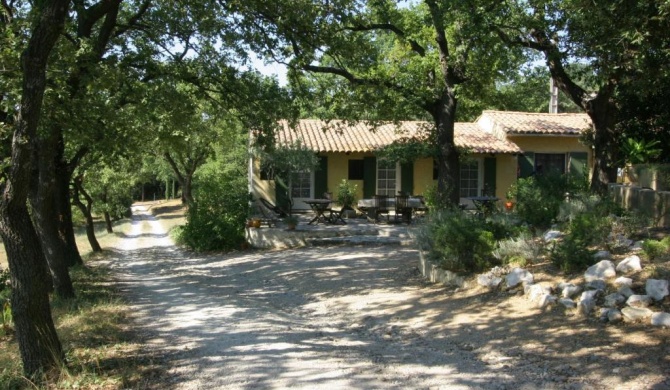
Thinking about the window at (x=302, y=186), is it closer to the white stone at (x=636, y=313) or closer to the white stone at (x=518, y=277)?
the white stone at (x=518, y=277)

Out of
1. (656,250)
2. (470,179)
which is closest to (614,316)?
(656,250)

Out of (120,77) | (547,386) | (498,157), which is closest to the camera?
(547,386)

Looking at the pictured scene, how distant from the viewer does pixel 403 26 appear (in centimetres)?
1380

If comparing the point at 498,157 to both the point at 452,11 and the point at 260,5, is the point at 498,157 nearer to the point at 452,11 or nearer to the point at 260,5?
the point at 452,11

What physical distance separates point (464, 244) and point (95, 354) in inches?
184

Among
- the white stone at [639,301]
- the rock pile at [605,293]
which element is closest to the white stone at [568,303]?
the rock pile at [605,293]

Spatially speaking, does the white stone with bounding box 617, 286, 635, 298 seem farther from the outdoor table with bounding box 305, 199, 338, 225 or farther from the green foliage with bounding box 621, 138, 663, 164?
the outdoor table with bounding box 305, 199, 338, 225

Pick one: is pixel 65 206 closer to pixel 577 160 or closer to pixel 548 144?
pixel 548 144

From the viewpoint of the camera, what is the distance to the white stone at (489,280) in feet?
22.4

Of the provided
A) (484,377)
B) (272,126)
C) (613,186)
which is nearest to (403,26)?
(272,126)

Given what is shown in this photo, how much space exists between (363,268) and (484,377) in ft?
18.8

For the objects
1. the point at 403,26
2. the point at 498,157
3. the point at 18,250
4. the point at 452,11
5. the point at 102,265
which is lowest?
the point at 102,265

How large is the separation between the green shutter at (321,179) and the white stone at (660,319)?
15.6 m

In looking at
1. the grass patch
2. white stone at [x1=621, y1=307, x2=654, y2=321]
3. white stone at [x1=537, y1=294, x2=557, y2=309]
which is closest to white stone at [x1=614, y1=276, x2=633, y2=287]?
white stone at [x1=621, y1=307, x2=654, y2=321]
